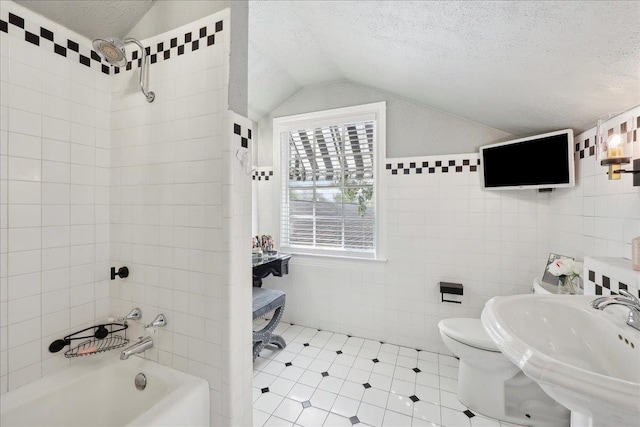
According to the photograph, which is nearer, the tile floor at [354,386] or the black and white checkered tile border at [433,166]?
the tile floor at [354,386]

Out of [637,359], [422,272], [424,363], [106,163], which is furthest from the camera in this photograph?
[422,272]

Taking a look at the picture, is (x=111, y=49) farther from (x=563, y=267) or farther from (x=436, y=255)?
(x=563, y=267)

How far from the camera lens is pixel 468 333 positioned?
5.81 feet

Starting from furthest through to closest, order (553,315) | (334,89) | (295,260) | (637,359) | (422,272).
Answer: (295,260)
(334,89)
(422,272)
(553,315)
(637,359)

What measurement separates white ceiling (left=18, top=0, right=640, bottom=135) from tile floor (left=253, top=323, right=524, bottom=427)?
2.02 m

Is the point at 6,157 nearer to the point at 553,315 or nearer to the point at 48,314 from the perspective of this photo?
the point at 48,314

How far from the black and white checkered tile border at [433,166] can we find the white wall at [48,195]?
2248 mm

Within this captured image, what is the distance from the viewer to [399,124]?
2.54 meters

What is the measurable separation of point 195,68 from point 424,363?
2722 millimetres

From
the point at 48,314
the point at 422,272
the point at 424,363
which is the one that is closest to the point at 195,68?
the point at 48,314

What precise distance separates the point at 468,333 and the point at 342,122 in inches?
85.1

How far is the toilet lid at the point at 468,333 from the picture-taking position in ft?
5.42

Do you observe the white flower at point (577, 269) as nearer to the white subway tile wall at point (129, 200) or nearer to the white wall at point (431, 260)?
the white wall at point (431, 260)

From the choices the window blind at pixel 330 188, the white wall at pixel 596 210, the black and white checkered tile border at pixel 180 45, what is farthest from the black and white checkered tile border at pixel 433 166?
the black and white checkered tile border at pixel 180 45
